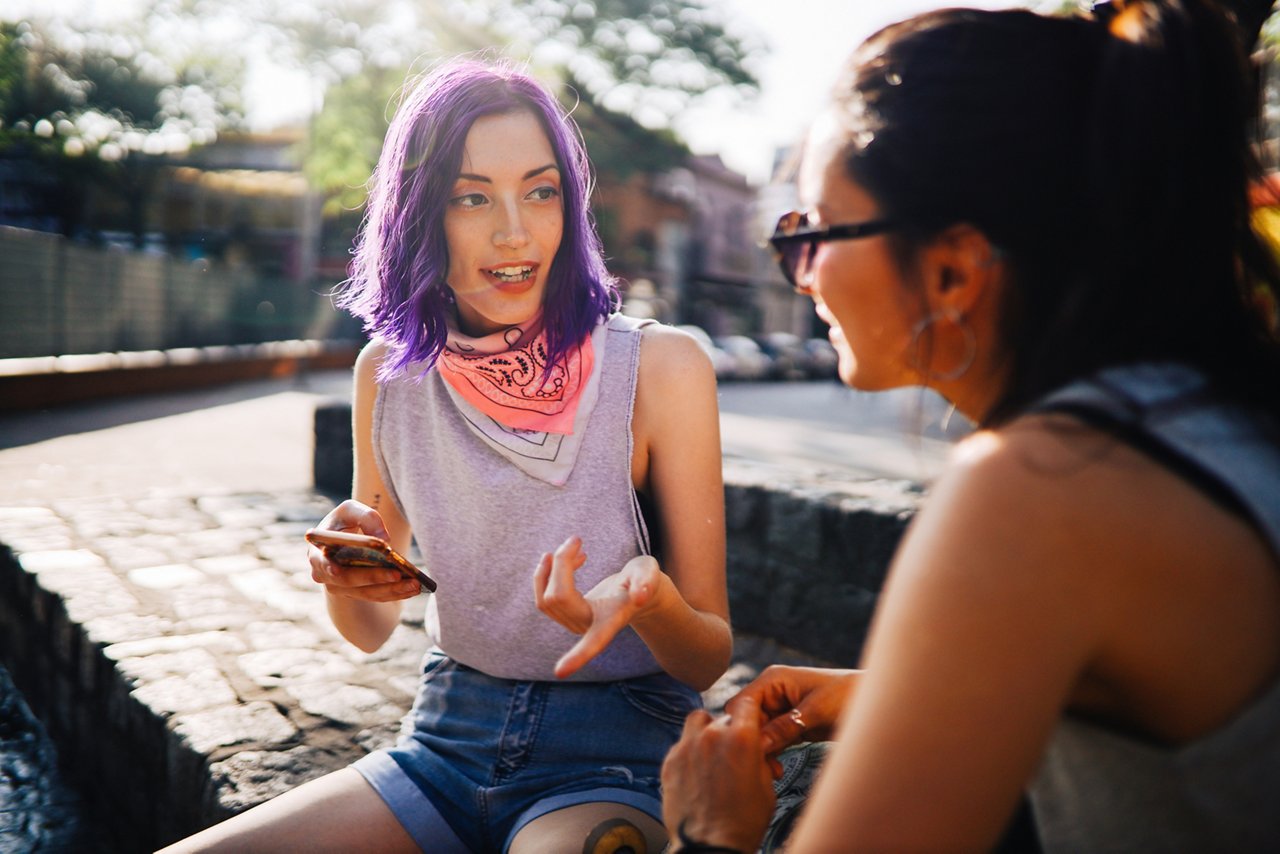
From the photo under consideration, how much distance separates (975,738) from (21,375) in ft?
41.6

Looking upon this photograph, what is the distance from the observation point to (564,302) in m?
2.18

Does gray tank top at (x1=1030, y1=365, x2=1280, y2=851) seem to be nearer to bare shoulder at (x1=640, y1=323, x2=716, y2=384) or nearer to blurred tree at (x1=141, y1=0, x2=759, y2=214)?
bare shoulder at (x1=640, y1=323, x2=716, y2=384)

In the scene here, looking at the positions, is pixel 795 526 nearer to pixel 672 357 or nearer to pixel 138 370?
pixel 672 357

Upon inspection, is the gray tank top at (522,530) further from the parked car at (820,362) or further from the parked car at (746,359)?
the parked car at (820,362)

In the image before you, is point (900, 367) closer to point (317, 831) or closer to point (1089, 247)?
point (1089, 247)

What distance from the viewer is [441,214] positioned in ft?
7.11

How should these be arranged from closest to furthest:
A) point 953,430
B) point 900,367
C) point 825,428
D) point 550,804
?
point 900,367 < point 953,430 < point 550,804 < point 825,428

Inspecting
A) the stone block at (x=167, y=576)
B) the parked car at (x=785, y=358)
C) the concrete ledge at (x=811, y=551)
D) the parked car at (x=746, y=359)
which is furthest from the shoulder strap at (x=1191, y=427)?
the parked car at (x=785, y=358)

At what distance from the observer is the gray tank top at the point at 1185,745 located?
904 mm

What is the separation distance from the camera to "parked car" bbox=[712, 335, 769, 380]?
95.5 feet

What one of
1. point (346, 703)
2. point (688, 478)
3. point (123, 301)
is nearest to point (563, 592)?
point (688, 478)

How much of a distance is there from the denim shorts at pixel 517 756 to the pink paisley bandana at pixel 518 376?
55 centimetres

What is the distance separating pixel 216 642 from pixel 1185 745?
3324 mm

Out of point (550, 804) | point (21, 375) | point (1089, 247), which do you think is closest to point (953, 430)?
point (1089, 247)
